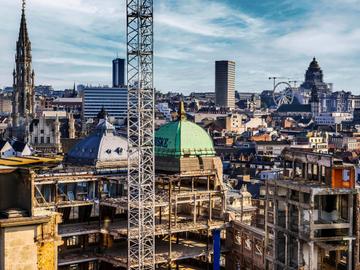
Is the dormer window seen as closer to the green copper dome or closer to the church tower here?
the green copper dome

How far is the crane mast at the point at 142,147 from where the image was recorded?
173 feet

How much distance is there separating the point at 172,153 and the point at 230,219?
9012mm

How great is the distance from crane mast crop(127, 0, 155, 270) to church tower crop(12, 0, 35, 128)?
8634 centimetres

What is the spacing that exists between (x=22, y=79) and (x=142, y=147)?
9244cm

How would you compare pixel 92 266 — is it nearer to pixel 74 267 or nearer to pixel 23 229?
pixel 74 267

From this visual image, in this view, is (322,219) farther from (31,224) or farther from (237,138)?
(237,138)

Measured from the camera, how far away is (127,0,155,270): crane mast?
52.7 meters

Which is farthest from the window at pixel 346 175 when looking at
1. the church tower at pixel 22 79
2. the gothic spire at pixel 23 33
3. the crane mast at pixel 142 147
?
the gothic spire at pixel 23 33

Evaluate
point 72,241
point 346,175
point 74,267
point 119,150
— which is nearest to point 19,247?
point 346,175

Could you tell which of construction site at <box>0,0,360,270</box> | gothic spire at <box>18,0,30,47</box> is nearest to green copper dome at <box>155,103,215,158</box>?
construction site at <box>0,0,360,270</box>

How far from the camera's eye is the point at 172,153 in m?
60.2

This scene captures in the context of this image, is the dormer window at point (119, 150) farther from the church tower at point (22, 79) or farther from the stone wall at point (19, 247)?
the church tower at point (22, 79)

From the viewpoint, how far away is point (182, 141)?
6044 centimetres

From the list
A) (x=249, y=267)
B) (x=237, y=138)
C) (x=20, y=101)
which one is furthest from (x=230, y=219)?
(x=237, y=138)
